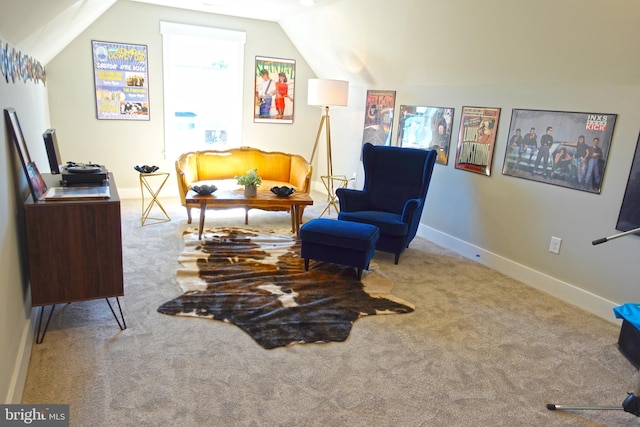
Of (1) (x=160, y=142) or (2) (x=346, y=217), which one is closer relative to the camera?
(2) (x=346, y=217)

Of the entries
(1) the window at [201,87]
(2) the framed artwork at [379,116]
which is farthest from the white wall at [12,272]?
(2) the framed artwork at [379,116]

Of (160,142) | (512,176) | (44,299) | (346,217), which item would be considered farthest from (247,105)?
(44,299)

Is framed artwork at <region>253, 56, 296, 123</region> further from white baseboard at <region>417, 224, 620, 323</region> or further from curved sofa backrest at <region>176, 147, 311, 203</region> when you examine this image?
white baseboard at <region>417, 224, 620, 323</region>

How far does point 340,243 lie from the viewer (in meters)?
3.51

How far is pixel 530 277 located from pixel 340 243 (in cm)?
177

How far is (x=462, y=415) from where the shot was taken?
6.85 feet

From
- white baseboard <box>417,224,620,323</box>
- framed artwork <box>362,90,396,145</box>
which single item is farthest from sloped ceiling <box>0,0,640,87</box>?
white baseboard <box>417,224,620,323</box>

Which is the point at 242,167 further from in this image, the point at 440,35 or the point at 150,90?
the point at 440,35

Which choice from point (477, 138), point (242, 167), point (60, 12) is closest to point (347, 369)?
point (477, 138)

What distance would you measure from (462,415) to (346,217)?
235cm

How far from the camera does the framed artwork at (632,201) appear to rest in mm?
3041

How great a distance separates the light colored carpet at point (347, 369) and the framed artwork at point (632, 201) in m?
0.76

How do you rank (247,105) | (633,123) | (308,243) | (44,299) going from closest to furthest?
(44,299) → (633,123) → (308,243) → (247,105)

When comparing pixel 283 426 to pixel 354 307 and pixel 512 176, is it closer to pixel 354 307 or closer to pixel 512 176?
A: pixel 354 307
